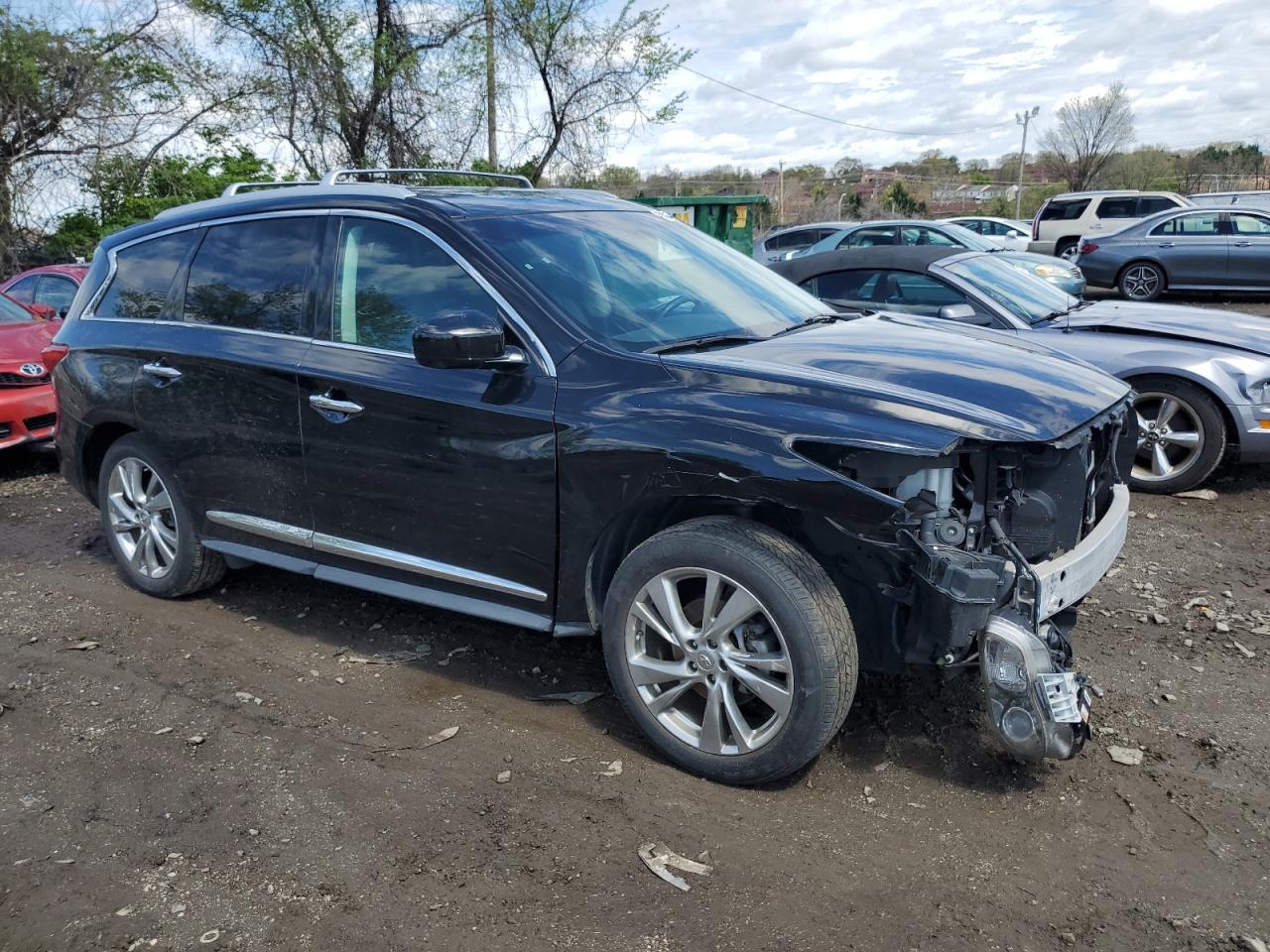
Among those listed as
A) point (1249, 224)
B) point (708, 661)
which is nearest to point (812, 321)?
point (708, 661)

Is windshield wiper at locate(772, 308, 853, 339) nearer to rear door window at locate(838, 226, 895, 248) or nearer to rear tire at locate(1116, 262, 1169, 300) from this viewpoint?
rear door window at locate(838, 226, 895, 248)

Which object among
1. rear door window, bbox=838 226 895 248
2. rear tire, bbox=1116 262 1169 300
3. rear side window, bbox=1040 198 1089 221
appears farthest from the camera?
rear side window, bbox=1040 198 1089 221

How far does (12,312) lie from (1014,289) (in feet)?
27.3

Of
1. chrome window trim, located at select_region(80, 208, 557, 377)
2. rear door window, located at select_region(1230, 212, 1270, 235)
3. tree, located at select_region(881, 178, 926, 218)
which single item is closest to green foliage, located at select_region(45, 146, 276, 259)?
chrome window trim, located at select_region(80, 208, 557, 377)

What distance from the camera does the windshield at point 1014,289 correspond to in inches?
265

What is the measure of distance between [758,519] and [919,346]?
1.05m

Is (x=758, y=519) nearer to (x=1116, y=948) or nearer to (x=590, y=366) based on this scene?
(x=590, y=366)

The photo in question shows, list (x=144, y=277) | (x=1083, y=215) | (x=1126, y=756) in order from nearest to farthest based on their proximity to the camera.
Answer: (x=1126, y=756)
(x=144, y=277)
(x=1083, y=215)

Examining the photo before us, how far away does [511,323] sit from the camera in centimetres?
357

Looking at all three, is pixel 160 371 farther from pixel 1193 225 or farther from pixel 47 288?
pixel 1193 225

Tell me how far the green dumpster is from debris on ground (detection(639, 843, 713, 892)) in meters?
18.3

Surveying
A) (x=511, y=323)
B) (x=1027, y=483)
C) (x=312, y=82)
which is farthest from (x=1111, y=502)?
(x=312, y=82)

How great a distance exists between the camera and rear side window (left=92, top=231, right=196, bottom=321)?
15.4ft

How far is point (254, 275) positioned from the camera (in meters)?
4.34
